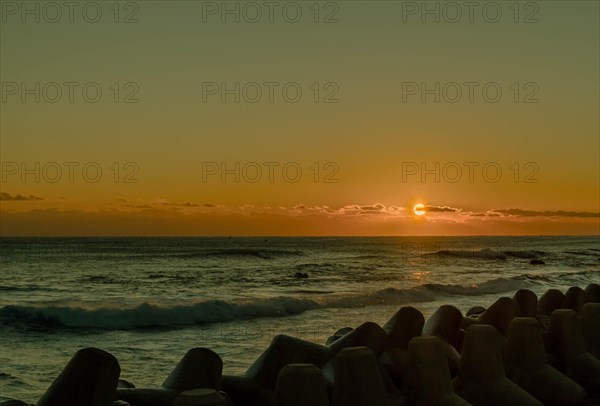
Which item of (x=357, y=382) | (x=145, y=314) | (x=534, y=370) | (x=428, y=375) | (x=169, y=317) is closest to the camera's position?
(x=357, y=382)

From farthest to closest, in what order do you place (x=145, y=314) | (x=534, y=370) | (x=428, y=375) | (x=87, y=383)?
(x=145, y=314), (x=534, y=370), (x=428, y=375), (x=87, y=383)

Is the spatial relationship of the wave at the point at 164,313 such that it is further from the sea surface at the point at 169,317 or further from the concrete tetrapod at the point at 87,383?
the concrete tetrapod at the point at 87,383

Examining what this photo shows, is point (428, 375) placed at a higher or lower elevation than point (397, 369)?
higher

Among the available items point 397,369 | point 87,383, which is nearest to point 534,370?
point 397,369

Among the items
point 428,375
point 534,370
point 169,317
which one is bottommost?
point 169,317

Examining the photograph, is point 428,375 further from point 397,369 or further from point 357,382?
point 397,369

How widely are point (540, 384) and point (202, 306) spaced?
12.3 meters

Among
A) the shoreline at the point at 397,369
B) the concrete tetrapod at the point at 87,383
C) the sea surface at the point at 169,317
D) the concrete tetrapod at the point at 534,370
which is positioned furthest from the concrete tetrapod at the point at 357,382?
the sea surface at the point at 169,317

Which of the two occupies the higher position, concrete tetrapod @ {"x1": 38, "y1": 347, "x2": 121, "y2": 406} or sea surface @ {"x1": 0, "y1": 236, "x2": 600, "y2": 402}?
concrete tetrapod @ {"x1": 38, "y1": 347, "x2": 121, "y2": 406}

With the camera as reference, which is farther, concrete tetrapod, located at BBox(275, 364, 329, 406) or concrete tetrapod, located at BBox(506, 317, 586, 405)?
concrete tetrapod, located at BBox(506, 317, 586, 405)

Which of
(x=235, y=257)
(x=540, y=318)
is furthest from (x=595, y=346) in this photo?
(x=235, y=257)

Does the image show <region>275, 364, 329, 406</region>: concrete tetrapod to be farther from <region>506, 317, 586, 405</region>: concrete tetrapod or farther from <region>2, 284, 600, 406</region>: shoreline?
<region>506, 317, 586, 405</region>: concrete tetrapod

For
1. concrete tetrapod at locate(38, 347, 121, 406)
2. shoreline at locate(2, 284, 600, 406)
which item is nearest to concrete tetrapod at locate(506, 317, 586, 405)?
shoreline at locate(2, 284, 600, 406)

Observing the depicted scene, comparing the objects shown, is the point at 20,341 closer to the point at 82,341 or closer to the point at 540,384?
the point at 82,341
